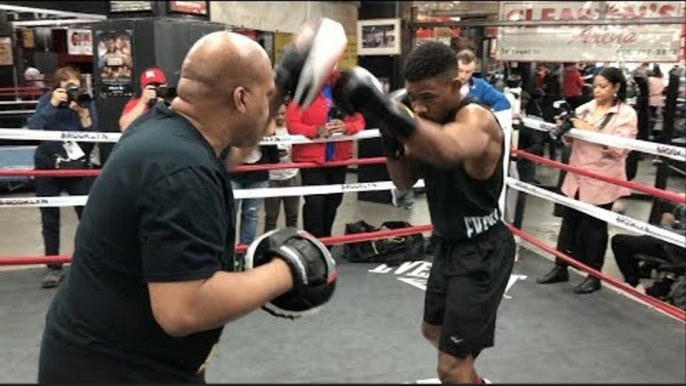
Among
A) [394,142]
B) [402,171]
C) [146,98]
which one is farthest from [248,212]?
[394,142]

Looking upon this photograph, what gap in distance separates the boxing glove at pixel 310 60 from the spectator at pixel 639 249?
3081mm

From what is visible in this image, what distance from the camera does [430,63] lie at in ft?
7.18

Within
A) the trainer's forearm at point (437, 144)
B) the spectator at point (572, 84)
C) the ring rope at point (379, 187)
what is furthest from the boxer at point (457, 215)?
the spectator at point (572, 84)

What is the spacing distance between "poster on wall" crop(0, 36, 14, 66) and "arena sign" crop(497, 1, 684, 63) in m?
4.38

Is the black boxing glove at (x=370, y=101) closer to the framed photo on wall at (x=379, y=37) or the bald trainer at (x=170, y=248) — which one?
the bald trainer at (x=170, y=248)

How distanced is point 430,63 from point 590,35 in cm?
351

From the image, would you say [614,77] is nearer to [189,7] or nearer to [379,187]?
[379,187]

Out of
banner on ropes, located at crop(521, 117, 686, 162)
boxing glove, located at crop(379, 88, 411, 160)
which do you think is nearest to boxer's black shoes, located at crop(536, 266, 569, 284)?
banner on ropes, located at crop(521, 117, 686, 162)

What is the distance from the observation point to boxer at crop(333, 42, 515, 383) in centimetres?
223

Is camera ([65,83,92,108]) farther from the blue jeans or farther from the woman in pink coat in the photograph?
the woman in pink coat

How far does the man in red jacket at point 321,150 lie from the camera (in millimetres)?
4547

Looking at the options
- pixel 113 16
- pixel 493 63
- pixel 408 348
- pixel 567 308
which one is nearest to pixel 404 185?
pixel 408 348

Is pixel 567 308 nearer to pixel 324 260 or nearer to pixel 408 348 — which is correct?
pixel 408 348

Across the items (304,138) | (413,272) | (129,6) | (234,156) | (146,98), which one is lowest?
(413,272)
